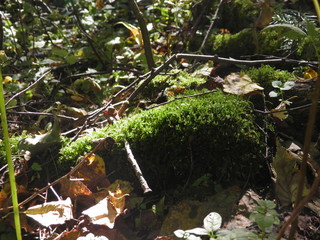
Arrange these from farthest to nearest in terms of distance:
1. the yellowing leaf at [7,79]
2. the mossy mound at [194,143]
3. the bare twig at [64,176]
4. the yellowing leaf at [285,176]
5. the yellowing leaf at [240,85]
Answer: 1. the yellowing leaf at [7,79]
2. the yellowing leaf at [240,85]
3. the mossy mound at [194,143]
4. the bare twig at [64,176]
5. the yellowing leaf at [285,176]

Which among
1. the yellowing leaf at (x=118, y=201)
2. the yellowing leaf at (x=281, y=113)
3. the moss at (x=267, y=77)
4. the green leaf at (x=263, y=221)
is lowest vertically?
the yellowing leaf at (x=118, y=201)

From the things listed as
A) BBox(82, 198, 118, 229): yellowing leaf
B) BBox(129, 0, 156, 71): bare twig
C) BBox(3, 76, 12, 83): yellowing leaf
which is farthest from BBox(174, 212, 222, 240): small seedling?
BBox(3, 76, 12, 83): yellowing leaf

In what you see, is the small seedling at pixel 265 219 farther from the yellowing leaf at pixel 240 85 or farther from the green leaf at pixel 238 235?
the yellowing leaf at pixel 240 85

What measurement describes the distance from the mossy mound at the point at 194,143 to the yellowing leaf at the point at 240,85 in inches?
6.0

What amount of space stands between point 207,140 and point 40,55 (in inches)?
121

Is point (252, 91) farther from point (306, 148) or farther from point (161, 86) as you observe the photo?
point (306, 148)

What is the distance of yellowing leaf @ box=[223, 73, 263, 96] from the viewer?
209 centimetres

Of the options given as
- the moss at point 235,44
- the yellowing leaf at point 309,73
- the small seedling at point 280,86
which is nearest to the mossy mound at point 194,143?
the small seedling at point 280,86

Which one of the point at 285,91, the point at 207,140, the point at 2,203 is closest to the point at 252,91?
the point at 285,91

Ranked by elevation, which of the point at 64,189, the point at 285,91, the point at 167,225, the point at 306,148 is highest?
the point at 306,148

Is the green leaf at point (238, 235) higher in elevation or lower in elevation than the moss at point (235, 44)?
lower

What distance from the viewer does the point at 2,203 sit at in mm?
1821

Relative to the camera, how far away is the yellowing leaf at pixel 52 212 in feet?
5.42

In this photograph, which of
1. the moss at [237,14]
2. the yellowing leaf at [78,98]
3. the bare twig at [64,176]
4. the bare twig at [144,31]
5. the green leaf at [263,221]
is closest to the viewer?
the green leaf at [263,221]
